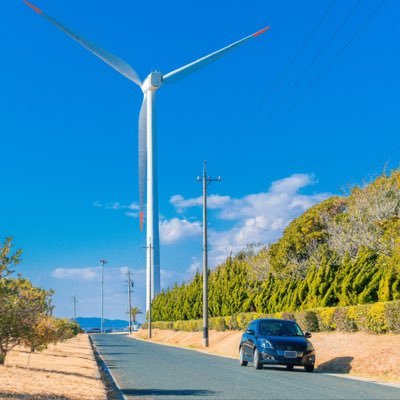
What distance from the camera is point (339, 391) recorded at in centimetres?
1454

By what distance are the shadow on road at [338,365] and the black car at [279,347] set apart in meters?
1.05

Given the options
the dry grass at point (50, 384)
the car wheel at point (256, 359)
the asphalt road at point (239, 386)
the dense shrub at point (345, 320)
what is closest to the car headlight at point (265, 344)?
the car wheel at point (256, 359)

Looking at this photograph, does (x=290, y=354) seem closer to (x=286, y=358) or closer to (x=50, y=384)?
(x=286, y=358)

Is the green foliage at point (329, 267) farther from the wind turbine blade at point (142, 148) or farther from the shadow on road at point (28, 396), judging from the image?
the wind turbine blade at point (142, 148)

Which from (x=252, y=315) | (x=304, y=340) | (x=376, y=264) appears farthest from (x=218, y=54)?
(x=304, y=340)

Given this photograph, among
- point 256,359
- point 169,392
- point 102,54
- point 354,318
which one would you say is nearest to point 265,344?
point 256,359

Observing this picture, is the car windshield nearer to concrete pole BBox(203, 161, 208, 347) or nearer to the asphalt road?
the asphalt road

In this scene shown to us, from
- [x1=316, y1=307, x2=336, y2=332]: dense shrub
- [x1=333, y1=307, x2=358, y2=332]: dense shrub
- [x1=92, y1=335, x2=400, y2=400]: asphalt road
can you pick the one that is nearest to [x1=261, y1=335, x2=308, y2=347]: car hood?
[x1=92, y1=335, x2=400, y2=400]: asphalt road

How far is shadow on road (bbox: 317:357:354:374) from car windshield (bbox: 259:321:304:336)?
4.49 feet

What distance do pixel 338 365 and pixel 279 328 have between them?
2288mm

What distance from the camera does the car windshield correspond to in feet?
74.3

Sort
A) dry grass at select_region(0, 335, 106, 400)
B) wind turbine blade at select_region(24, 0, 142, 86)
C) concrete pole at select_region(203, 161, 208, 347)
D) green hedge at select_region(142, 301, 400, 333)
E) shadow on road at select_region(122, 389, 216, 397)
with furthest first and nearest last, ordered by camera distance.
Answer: wind turbine blade at select_region(24, 0, 142, 86)
concrete pole at select_region(203, 161, 208, 347)
green hedge at select_region(142, 301, 400, 333)
shadow on road at select_region(122, 389, 216, 397)
dry grass at select_region(0, 335, 106, 400)

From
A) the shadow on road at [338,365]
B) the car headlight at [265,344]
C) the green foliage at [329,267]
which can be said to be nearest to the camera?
the car headlight at [265,344]

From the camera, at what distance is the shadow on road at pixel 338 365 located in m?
21.4
